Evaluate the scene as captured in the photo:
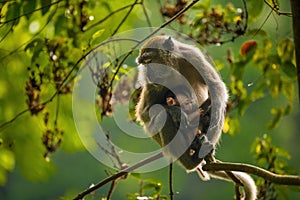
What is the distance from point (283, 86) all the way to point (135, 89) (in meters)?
0.76

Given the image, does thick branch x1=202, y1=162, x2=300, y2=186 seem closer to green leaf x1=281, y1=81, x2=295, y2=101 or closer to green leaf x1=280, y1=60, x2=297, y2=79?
green leaf x1=280, y1=60, x2=297, y2=79

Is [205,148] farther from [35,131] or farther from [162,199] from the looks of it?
[35,131]

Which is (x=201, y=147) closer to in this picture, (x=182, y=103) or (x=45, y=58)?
(x=182, y=103)

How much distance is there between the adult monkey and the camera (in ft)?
9.38

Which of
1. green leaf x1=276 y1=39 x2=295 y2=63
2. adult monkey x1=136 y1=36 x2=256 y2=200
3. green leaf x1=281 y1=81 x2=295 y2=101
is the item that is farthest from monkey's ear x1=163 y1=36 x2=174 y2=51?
green leaf x1=281 y1=81 x2=295 y2=101

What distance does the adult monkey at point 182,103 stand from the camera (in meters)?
2.86

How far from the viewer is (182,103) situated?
2.92m

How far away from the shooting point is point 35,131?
356 cm

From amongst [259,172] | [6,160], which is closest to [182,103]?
[259,172]

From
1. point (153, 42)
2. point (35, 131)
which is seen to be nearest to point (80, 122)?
point (35, 131)

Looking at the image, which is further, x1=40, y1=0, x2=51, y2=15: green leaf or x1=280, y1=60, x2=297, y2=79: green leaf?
x1=280, y1=60, x2=297, y2=79: green leaf

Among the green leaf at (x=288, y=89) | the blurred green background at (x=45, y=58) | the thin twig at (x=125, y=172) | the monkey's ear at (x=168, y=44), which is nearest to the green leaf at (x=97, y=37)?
the blurred green background at (x=45, y=58)

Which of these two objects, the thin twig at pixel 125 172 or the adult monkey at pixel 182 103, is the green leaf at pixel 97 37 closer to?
the adult monkey at pixel 182 103

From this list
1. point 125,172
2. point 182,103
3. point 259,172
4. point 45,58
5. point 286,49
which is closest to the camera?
point 259,172
